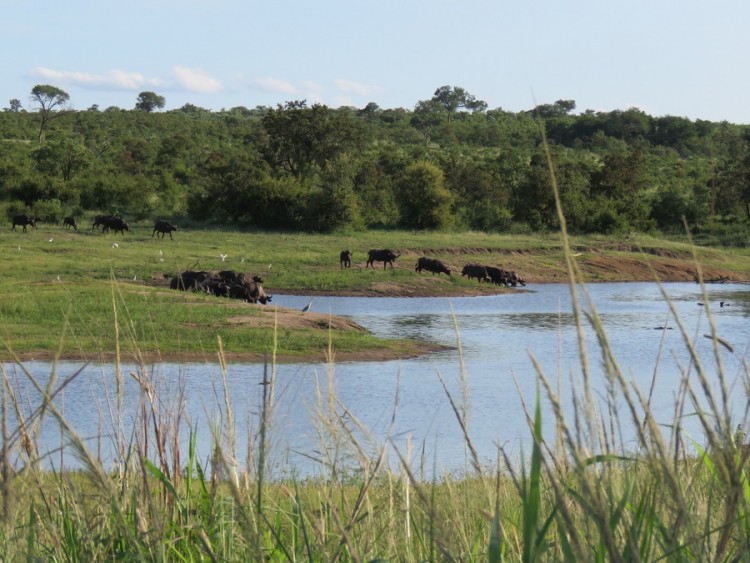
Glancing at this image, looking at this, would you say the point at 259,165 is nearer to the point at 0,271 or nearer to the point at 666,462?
the point at 0,271

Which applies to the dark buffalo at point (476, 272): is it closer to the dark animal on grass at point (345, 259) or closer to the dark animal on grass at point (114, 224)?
the dark animal on grass at point (345, 259)

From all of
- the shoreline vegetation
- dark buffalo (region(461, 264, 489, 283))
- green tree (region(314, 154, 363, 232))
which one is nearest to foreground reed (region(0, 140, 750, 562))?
the shoreline vegetation

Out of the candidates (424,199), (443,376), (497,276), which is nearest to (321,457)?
(443,376)

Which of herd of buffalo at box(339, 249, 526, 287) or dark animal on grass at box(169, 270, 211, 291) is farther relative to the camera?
herd of buffalo at box(339, 249, 526, 287)

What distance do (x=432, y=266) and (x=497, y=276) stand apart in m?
2.01

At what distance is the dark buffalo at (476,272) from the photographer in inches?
1270

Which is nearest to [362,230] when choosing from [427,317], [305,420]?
[427,317]

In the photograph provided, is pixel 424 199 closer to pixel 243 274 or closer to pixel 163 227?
pixel 163 227

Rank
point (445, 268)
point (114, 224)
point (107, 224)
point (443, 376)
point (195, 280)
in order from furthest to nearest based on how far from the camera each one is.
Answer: point (114, 224)
point (107, 224)
point (445, 268)
point (195, 280)
point (443, 376)

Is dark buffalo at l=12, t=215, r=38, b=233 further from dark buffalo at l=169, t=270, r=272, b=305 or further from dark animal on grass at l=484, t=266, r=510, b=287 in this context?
dark animal on grass at l=484, t=266, r=510, b=287

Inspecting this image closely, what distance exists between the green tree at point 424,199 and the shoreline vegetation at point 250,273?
164cm

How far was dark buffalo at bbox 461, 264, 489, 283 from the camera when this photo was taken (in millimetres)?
32250

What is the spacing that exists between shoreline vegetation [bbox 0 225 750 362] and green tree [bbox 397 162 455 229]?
1645 millimetres

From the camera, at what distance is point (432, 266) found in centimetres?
3244
